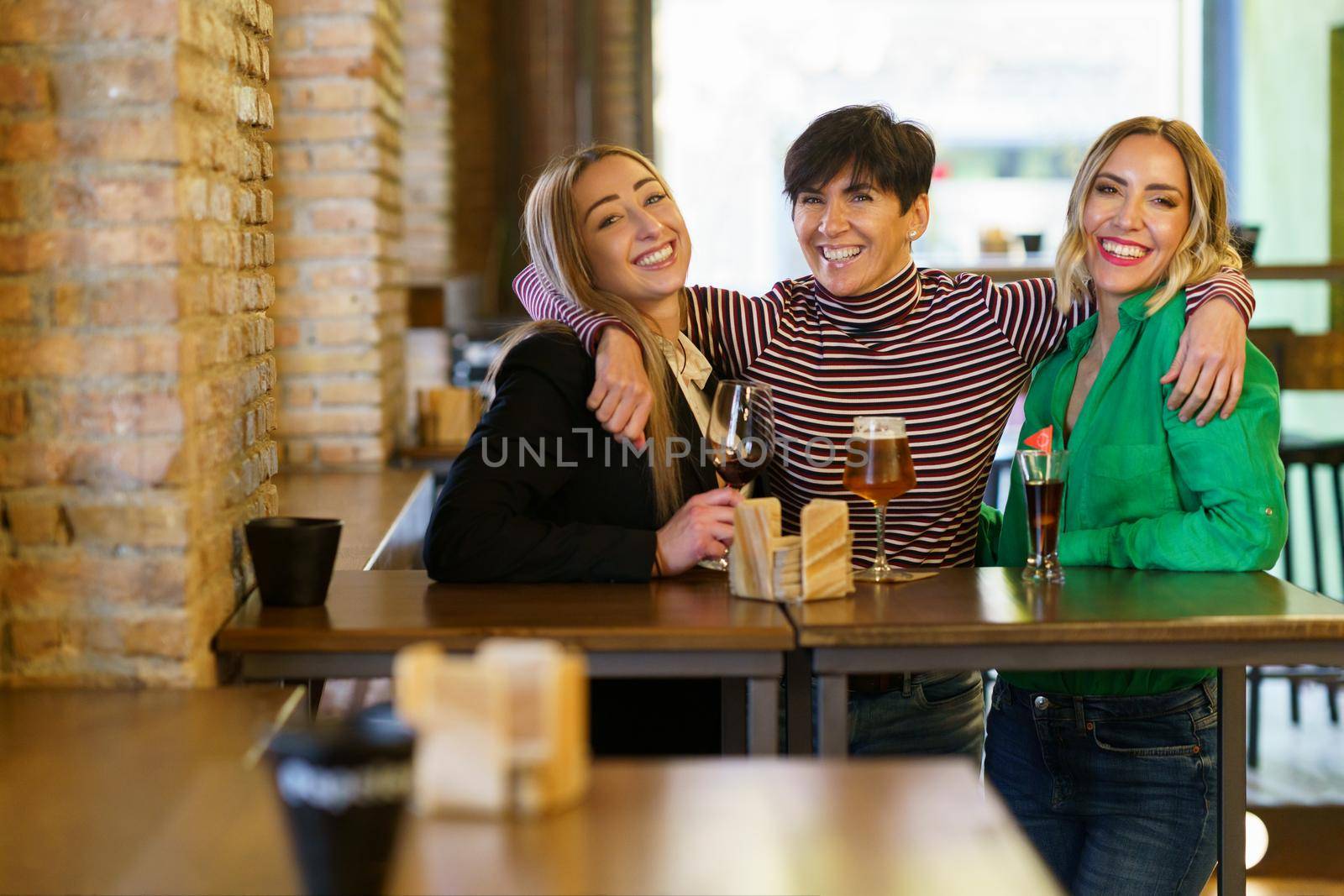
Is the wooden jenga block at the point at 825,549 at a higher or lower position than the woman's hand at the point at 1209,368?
lower

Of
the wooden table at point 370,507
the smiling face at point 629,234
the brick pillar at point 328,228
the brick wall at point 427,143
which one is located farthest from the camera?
the brick wall at point 427,143

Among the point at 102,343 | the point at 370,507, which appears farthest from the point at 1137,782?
the point at 370,507

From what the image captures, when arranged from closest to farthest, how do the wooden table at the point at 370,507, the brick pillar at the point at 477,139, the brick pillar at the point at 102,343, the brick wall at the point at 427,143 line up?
the brick pillar at the point at 102,343, the wooden table at the point at 370,507, the brick wall at the point at 427,143, the brick pillar at the point at 477,139

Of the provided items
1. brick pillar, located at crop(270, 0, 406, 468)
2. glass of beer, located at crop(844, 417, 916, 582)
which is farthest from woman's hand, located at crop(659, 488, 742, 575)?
brick pillar, located at crop(270, 0, 406, 468)

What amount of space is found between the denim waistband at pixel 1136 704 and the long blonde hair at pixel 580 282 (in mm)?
646

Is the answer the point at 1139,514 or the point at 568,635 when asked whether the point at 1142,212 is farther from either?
the point at 568,635

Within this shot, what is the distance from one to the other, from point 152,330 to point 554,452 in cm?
→ 56

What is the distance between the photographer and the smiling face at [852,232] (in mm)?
2240

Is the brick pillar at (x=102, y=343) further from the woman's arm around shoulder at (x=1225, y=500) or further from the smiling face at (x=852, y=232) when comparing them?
the woman's arm around shoulder at (x=1225, y=500)

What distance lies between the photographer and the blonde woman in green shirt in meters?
2.00

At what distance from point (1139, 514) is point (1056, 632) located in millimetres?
382

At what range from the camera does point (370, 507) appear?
3184mm

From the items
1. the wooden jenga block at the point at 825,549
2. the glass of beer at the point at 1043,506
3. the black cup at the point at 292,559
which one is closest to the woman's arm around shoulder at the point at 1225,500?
the glass of beer at the point at 1043,506

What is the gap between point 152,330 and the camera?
168 centimetres
